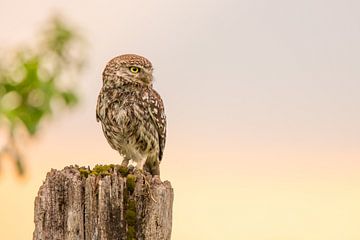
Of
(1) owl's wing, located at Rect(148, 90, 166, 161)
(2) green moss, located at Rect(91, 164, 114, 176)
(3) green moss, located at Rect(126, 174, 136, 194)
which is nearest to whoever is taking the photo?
(3) green moss, located at Rect(126, 174, 136, 194)

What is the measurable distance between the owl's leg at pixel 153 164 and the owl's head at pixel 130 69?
909 mm

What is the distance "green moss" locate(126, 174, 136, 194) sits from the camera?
598 cm

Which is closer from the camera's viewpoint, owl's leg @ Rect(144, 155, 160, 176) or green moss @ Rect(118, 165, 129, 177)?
green moss @ Rect(118, 165, 129, 177)

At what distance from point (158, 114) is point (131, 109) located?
1.10 feet

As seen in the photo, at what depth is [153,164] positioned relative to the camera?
940 cm

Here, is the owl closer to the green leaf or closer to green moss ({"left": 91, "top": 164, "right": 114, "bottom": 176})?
the green leaf

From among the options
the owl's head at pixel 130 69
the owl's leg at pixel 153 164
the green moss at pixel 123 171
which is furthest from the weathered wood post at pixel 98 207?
the owl's leg at pixel 153 164

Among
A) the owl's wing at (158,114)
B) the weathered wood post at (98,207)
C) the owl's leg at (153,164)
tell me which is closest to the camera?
the weathered wood post at (98,207)

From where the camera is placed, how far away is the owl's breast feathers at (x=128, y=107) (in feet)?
29.5

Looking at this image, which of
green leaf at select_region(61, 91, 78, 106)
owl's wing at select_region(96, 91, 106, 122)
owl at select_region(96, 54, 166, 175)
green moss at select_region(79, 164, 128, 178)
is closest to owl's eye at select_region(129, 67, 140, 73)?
owl at select_region(96, 54, 166, 175)

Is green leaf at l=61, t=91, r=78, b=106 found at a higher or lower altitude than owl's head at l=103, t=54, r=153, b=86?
lower

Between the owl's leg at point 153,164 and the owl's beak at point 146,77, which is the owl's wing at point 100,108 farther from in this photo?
the owl's leg at point 153,164

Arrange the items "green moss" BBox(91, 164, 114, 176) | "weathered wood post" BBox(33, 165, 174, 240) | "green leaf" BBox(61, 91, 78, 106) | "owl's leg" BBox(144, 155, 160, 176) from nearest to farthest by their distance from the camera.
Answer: "weathered wood post" BBox(33, 165, 174, 240) < "green moss" BBox(91, 164, 114, 176) < "green leaf" BBox(61, 91, 78, 106) < "owl's leg" BBox(144, 155, 160, 176)

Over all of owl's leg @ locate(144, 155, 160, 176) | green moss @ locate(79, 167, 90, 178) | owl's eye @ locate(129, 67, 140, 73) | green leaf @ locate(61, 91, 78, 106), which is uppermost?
owl's eye @ locate(129, 67, 140, 73)
